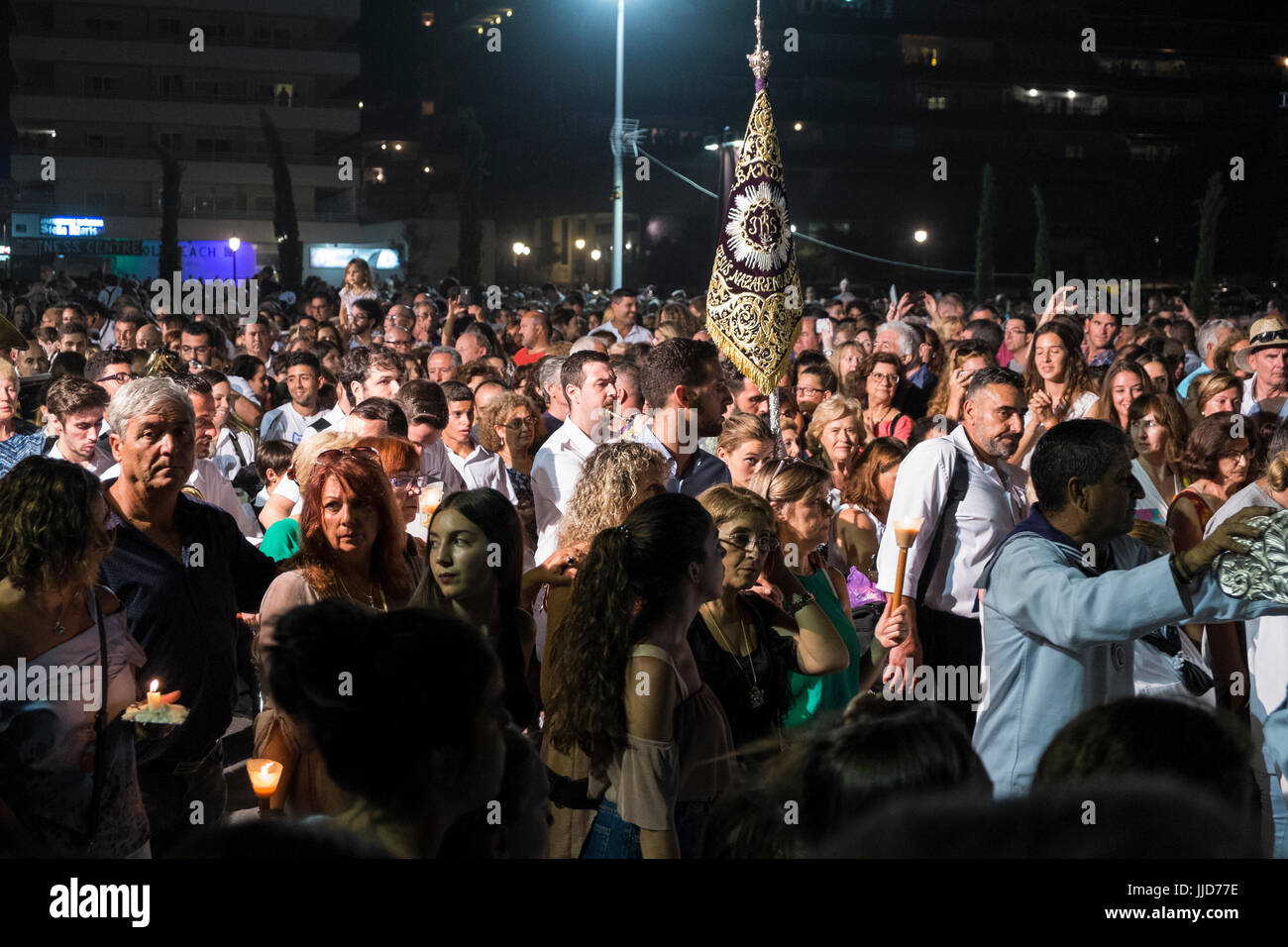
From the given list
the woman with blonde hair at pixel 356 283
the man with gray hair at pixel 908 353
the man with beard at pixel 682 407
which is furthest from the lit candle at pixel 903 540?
the woman with blonde hair at pixel 356 283

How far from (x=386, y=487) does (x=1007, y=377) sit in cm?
289

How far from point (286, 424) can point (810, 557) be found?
171 inches

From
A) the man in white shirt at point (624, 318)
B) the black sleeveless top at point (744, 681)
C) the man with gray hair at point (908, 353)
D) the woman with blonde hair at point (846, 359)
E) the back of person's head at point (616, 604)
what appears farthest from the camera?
the man in white shirt at point (624, 318)

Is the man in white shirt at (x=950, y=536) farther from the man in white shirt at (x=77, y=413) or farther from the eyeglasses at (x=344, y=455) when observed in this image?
the man in white shirt at (x=77, y=413)

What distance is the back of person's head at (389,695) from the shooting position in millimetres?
2172

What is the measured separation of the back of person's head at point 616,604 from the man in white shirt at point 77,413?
3.33 meters

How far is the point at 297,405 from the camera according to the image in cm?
859

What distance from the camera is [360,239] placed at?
63188 mm

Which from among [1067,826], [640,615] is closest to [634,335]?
[640,615]

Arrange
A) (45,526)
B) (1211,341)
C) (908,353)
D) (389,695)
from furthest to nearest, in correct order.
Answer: (1211,341) < (908,353) < (45,526) < (389,695)

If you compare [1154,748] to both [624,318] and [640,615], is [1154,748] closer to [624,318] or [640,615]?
[640,615]

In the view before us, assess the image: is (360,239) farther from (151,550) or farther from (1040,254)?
(151,550)

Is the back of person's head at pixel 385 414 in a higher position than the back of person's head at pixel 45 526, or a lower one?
higher

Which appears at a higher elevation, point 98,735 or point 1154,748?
point 1154,748
